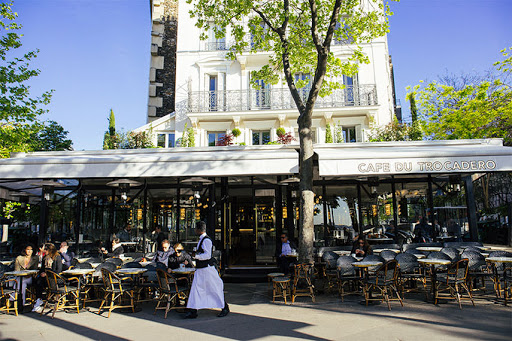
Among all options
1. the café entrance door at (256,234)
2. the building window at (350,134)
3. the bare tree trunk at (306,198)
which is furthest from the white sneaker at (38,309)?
the building window at (350,134)

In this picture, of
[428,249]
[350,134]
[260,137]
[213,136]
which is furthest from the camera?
[213,136]

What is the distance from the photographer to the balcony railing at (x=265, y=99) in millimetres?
17641

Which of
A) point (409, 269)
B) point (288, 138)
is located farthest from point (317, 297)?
point (288, 138)

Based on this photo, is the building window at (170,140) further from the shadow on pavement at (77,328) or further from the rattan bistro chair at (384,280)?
the rattan bistro chair at (384,280)

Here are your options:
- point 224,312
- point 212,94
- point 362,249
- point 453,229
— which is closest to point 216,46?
point 212,94

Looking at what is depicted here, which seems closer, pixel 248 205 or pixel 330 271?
pixel 330 271

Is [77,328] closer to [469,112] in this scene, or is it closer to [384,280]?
[384,280]

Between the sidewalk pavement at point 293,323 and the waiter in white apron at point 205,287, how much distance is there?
22 centimetres

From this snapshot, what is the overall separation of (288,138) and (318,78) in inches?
282

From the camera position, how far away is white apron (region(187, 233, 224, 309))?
6.39 m

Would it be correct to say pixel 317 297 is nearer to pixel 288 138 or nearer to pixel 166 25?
pixel 288 138

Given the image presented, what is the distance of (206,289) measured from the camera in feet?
21.3

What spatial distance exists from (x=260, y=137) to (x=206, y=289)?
12.4 meters

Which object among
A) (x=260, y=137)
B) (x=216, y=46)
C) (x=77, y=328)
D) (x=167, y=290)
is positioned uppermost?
(x=216, y=46)
